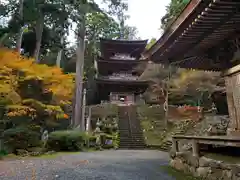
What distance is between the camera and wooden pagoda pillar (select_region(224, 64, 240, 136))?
16.2 feet

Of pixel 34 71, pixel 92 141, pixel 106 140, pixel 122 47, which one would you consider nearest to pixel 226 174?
pixel 92 141

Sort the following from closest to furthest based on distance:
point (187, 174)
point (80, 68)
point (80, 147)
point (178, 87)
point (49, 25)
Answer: point (187, 174) < point (80, 147) < point (80, 68) < point (49, 25) < point (178, 87)

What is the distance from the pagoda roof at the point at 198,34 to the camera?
3.87m

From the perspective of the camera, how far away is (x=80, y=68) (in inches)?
707

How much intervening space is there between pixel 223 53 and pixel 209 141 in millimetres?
2173

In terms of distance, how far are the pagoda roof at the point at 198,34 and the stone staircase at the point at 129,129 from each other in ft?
36.3

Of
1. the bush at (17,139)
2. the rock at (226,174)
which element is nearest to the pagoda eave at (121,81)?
the bush at (17,139)

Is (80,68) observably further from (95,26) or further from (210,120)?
(95,26)

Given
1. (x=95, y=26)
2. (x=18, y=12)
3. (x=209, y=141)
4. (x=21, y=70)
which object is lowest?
(x=209, y=141)

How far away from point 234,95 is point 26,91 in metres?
13.2

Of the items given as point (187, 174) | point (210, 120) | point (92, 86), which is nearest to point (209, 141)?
point (187, 174)

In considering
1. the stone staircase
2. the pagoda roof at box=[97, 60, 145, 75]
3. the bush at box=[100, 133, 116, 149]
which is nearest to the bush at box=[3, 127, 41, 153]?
the bush at box=[100, 133, 116, 149]

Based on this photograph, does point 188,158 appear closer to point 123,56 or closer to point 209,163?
point 209,163

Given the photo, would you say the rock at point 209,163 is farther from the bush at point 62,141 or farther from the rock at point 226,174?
the bush at point 62,141
